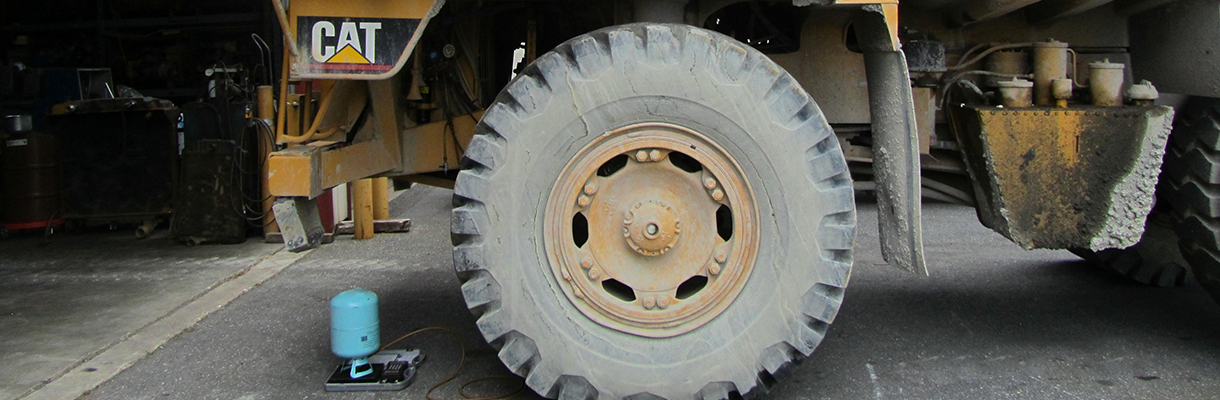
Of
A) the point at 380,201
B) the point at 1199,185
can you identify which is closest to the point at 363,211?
the point at 380,201

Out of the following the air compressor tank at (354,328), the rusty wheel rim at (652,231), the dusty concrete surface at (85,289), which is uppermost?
the rusty wheel rim at (652,231)

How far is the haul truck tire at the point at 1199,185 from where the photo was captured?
369 cm

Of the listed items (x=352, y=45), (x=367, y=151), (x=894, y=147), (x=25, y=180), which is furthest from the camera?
(x=25, y=180)

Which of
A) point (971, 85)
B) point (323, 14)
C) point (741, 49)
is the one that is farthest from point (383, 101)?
point (971, 85)

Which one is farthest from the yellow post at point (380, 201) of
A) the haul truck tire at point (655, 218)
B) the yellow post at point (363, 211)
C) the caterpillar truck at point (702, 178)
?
the haul truck tire at point (655, 218)

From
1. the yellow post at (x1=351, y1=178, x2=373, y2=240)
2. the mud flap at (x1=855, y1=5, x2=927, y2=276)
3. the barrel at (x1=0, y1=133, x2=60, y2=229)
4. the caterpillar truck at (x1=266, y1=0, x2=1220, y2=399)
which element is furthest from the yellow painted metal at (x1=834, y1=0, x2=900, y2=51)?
the barrel at (x1=0, y1=133, x2=60, y2=229)

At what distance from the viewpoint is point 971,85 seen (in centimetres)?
388

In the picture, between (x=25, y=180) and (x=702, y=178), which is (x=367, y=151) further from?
(x=25, y=180)

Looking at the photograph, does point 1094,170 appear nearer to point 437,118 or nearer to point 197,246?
point 437,118

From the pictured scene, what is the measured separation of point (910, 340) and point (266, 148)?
→ 5453 mm

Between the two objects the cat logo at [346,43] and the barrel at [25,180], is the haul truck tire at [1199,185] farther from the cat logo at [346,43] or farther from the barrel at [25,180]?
the barrel at [25,180]

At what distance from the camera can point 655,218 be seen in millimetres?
3074

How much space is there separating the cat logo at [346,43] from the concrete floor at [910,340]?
53.2 inches

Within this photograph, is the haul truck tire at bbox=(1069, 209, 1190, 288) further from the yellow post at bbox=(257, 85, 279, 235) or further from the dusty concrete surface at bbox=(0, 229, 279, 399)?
the yellow post at bbox=(257, 85, 279, 235)
